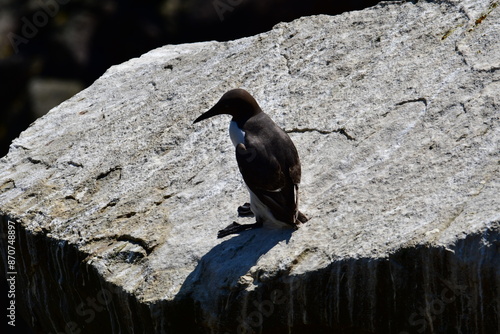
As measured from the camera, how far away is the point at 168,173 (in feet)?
19.5

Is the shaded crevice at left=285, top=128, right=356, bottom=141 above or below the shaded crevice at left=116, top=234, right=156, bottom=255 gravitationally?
above

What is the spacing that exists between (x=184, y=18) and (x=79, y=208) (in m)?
6.35

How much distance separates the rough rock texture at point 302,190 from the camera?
4.47 metres

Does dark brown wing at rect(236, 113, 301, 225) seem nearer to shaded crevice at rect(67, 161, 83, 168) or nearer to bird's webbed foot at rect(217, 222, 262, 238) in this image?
bird's webbed foot at rect(217, 222, 262, 238)

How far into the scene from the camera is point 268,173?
482 cm

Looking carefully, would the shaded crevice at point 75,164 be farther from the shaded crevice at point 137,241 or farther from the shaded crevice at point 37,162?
the shaded crevice at point 137,241

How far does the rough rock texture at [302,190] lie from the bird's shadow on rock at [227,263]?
0.01 meters

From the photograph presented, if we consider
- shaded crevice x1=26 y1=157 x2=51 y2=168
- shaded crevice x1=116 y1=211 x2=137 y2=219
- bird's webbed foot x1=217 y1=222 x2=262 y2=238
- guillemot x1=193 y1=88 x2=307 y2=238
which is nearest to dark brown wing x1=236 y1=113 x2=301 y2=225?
guillemot x1=193 y1=88 x2=307 y2=238

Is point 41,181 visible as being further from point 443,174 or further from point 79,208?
point 443,174

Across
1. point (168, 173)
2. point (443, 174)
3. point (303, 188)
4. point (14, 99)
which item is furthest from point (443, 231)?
point (14, 99)

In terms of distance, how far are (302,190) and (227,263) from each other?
0.76 metres

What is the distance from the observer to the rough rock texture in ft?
14.7

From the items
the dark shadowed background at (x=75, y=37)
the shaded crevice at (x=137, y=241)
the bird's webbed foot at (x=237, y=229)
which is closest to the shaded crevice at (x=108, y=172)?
the shaded crevice at (x=137, y=241)

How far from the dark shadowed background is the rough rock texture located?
4.09 m
